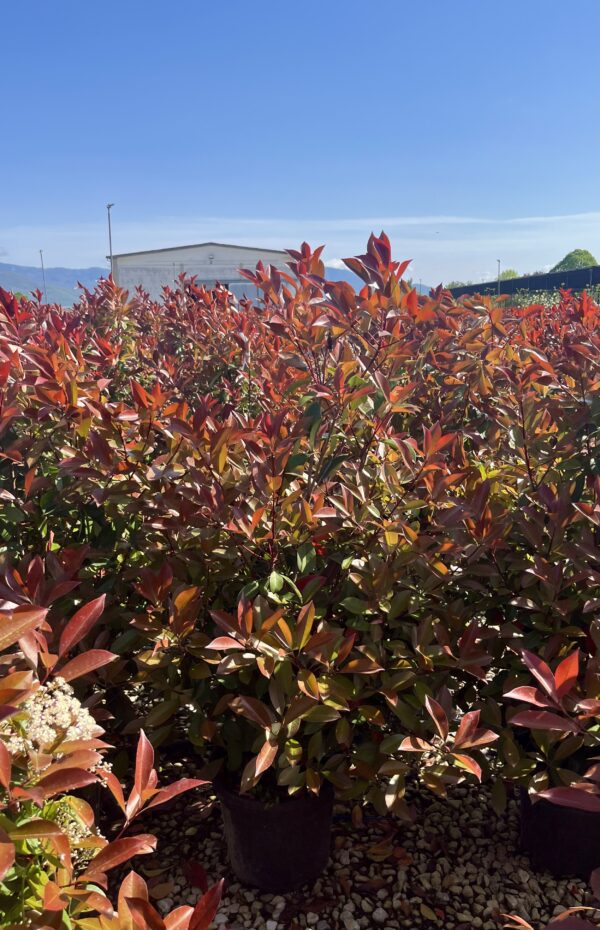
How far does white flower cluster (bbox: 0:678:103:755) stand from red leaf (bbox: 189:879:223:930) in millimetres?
322

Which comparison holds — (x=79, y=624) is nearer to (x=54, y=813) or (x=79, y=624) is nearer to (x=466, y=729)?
(x=54, y=813)

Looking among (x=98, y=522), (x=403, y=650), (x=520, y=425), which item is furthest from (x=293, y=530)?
(x=520, y=425)

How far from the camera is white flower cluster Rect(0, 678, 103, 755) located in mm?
1116

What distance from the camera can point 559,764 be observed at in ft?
6.77

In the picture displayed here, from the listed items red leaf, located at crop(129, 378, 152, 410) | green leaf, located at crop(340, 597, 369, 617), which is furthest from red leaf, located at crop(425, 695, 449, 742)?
red leaf, located at crop(129, 378, 152, 410)

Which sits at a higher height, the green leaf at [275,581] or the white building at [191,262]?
the white building at [191,262]

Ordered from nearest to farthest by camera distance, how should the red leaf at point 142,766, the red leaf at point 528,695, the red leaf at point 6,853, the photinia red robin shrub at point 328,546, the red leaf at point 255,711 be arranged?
the red leaf at point 6,853, the red leaf at point 142,766, the red leaf at point 528,695, the red leaf at point 255,711, the photinia red robin shrub at point 328,546

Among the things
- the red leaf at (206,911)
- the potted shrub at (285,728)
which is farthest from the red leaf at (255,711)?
the red leaf at (206,911)

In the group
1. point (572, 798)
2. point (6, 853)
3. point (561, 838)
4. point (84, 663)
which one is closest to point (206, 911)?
point (6, 853)

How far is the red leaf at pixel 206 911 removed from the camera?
98 centimetres

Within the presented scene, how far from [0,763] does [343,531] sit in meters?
1.32

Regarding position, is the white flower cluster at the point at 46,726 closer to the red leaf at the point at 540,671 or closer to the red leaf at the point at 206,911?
the red leaf at the point at 206,911

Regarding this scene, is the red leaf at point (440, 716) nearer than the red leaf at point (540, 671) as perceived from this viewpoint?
No

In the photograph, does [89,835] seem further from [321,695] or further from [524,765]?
[524,765]
